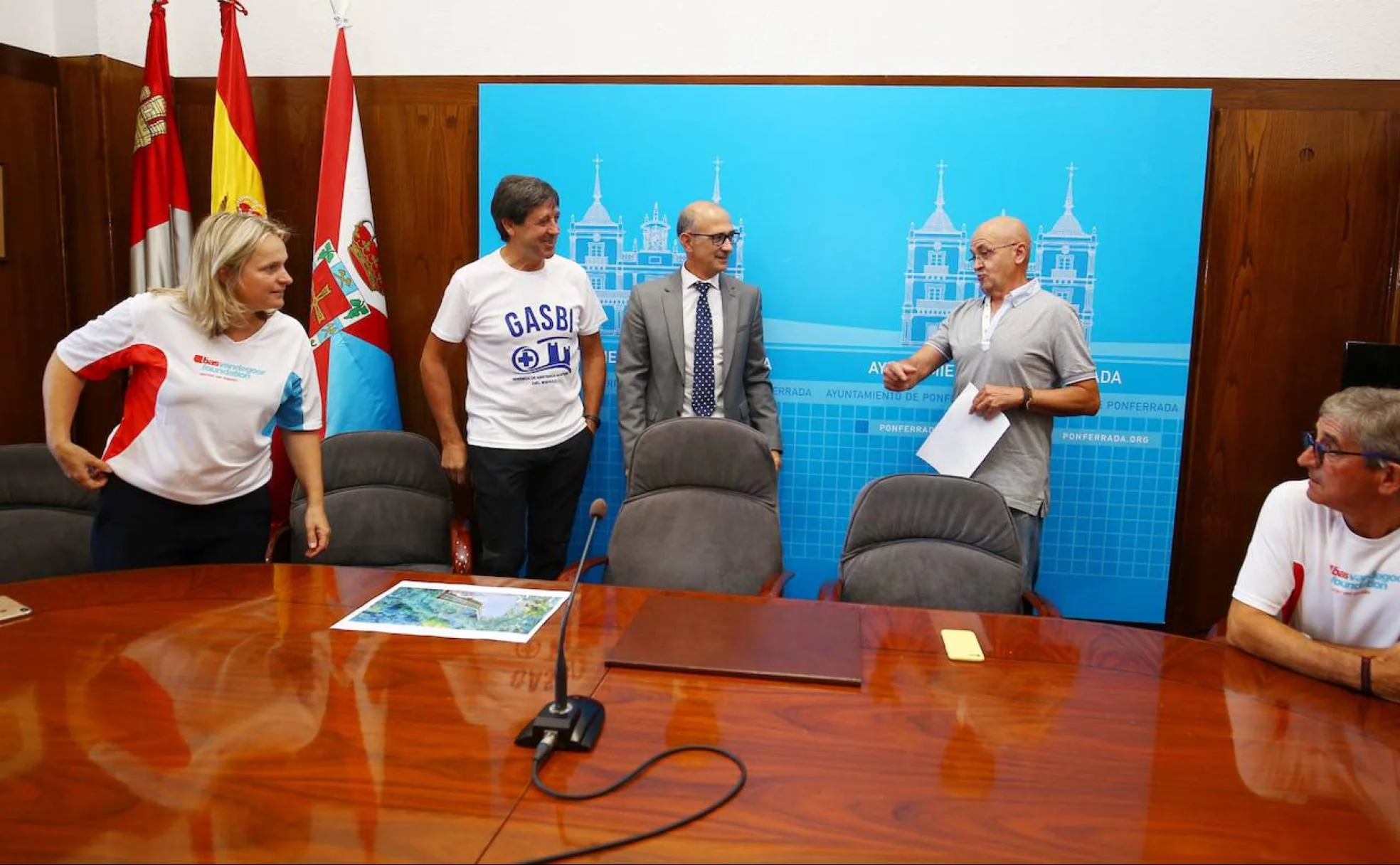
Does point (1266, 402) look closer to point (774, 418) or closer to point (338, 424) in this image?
point (774, 418)

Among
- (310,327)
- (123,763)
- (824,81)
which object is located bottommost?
(123,763)

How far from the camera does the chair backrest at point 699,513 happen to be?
2609 mm

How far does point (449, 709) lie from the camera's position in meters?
1.49

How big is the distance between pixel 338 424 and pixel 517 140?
133cm

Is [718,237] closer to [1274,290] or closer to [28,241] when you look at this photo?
[1274,290]

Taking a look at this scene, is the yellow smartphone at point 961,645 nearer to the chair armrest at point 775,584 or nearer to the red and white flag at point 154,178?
the chair armrest at point 775,584

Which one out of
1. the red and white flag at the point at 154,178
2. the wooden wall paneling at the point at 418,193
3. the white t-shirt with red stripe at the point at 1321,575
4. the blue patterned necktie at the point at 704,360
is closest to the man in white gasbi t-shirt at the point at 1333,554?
the white t-shirt with red stripe at the point at 1321,575

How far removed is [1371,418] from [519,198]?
2.36 metres

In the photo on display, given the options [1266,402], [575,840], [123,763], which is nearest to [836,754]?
[575,840]

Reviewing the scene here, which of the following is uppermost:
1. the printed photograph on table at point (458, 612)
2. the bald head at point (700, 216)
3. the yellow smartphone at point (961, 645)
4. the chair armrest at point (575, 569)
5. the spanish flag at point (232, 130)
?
the spanish flag at point (232, 130)

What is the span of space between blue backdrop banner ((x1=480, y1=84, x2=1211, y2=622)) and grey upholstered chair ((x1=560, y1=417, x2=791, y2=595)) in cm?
114

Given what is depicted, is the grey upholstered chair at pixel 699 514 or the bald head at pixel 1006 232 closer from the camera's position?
the grey upholstered chair at pixel 699 514

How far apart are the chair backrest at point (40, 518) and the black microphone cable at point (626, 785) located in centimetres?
185

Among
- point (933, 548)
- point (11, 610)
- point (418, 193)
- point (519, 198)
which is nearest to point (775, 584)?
point (933, 548)
